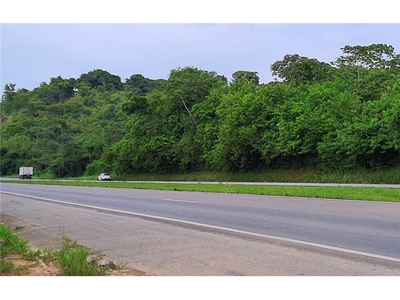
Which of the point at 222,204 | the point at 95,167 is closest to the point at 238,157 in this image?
the point at 222,204

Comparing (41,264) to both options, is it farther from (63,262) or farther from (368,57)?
(368,57)

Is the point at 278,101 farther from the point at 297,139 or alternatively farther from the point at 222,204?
the point at 222,204

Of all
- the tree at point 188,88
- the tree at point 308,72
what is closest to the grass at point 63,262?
the tree at point 188,88

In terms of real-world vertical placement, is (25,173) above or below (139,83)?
below

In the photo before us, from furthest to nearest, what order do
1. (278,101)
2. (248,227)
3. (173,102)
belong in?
(173,102), (278,101), (248,227)

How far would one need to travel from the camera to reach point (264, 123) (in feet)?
127

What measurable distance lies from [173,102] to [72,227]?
37733 millimetres

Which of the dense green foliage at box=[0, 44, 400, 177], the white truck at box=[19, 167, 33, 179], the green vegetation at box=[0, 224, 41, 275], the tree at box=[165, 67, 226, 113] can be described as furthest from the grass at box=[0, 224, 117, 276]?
the white truck at box=[19, 167, 33, 179]

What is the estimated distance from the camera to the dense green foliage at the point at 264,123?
31841 millimetres

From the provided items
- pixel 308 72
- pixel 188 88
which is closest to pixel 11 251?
pixel 188 88

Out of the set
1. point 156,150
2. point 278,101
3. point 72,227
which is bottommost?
point 72,227

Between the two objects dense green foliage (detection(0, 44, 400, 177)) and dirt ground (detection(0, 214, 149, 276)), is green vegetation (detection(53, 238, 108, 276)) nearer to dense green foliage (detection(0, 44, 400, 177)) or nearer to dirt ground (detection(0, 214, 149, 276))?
dirt ground (detection(0, 214, 149, 276))

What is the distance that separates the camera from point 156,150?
50.7 meters

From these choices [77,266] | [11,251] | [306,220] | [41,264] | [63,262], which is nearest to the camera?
[77,266]
